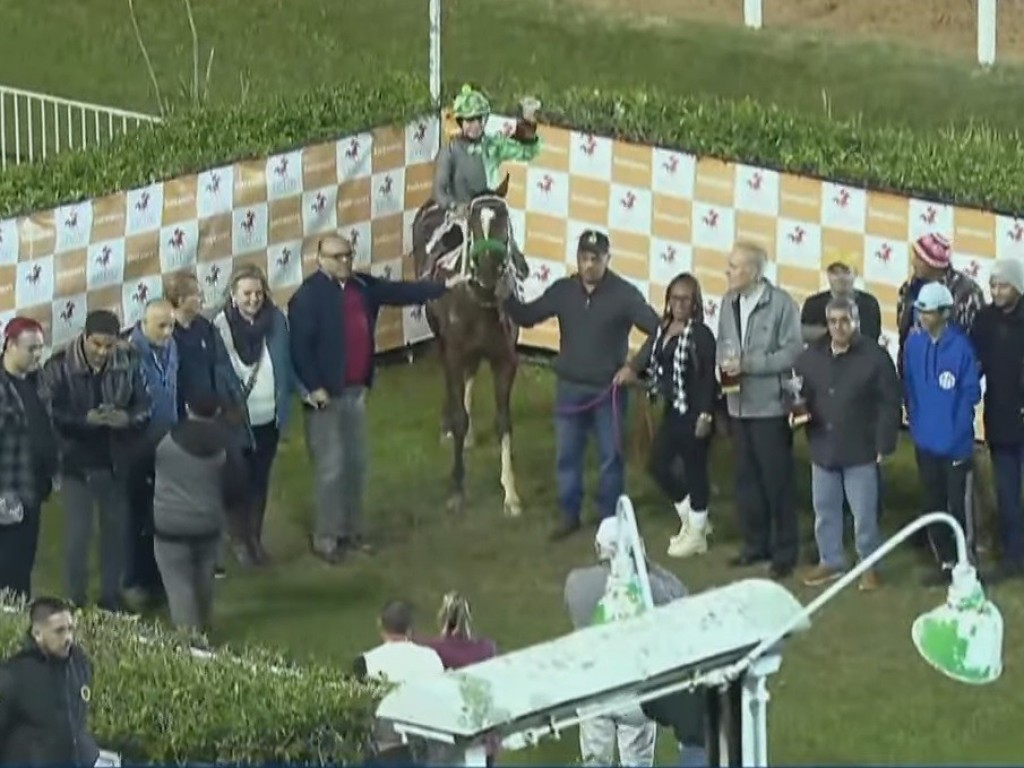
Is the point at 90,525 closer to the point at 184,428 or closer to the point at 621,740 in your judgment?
the point at 184,428

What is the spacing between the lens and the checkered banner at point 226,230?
19375 millimetres

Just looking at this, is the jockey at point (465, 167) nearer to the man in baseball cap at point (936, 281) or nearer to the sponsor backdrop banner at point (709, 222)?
the sponsor backdrop banner at point (709, 222)

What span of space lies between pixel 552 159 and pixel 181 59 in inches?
268

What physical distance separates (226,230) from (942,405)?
4.52 metres

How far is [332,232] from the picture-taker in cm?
2094

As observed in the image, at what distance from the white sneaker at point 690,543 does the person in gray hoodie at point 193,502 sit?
100 inches

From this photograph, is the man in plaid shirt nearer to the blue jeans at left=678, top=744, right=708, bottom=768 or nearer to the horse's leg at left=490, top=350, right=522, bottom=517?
the horse's leg at left=490, top=350, right=522, bottom=517

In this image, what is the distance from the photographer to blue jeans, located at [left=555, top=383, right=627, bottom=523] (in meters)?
18.6

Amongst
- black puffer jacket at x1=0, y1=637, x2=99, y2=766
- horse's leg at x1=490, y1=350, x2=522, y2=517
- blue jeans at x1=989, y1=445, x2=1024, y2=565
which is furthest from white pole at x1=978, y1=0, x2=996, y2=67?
black puffer jacket at x1=0, y1=637, x2=99, y2=766

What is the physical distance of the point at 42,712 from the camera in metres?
13.6

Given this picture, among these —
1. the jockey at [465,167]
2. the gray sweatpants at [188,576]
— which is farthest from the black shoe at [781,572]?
the gray sweatpants at [188,576]

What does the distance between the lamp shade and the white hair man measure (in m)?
2.75

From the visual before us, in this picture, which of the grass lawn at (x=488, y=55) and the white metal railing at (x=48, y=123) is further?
the grass lawn at (x=488, y=55)

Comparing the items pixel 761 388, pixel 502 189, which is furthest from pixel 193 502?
pixel 502 189
